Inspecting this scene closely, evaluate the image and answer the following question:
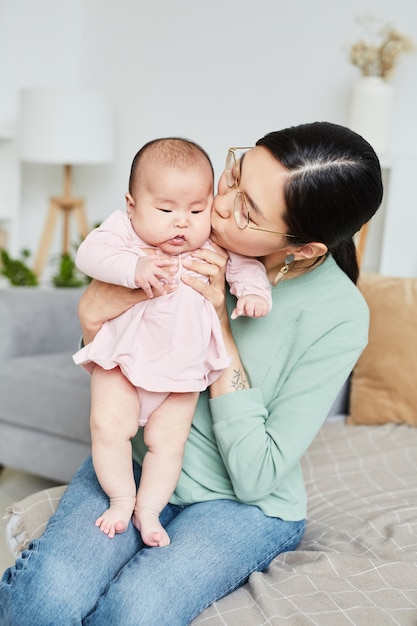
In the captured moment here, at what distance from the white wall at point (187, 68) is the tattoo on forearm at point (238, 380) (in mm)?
2214

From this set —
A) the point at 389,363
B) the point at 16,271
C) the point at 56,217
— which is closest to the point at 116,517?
the point at 389,363

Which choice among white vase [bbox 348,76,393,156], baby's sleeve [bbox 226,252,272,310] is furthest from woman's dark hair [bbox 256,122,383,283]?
white vase [bbox 348,76,393,156]

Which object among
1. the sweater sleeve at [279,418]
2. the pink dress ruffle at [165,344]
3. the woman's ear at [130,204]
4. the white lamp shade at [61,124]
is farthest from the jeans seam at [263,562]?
the white lamp shade at [61,124]

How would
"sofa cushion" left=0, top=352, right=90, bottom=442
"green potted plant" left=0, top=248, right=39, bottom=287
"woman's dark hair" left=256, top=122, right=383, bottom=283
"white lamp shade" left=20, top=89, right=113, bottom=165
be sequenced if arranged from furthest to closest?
"white lamp shade" left=20, top=89, right=113, bottom=165
"green potted plant" left=0, top=248, right=39, bottom=287
"sofa cushion" left=0, top=352, right=90, bottom=442
"woman's dark hair" left=256, top=122, right=383, bottom=283

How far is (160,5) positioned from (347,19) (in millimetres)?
1162

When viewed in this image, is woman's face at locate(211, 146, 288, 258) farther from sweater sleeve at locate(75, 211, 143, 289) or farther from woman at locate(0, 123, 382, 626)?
sweater sleeve at locate(75, 211, 143, 289)

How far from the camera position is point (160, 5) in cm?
404

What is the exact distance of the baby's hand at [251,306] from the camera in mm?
1293

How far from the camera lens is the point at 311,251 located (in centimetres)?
134

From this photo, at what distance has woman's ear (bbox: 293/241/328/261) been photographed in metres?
1.32

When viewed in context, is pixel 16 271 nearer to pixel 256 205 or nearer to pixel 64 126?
pixel 64 126

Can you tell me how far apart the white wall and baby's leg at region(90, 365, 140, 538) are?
2352 mm

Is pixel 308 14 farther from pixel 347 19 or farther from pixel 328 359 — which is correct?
pixel 328 359

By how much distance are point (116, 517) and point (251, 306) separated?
421 mm
